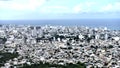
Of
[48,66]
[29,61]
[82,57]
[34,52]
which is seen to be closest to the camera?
[48,66]

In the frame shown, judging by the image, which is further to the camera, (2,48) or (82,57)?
(2,48)

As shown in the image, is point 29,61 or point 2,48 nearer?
point 29,61

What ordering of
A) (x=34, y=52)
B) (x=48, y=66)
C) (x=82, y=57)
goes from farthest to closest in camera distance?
1. (x=34, y=52)
2. (x=82, y=57)
3. (x=48, y=66)

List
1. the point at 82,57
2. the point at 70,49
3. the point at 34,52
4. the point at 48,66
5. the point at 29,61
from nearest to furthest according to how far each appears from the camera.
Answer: the point at 48,66 → the point at 29,61 → the point at 82,57 → the point at 34,52 → the point at 70,49

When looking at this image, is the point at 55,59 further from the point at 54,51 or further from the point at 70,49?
the point at 70,49

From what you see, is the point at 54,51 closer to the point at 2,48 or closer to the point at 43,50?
the point at 43,50

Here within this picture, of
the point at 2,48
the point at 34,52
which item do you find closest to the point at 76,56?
the point at 34,52

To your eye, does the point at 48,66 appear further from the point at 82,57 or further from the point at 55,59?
the point at 82,57

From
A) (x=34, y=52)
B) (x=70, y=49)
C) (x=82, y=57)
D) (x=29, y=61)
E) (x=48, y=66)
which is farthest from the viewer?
(x=70, y=49)

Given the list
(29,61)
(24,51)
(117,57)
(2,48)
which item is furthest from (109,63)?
(2,48)
